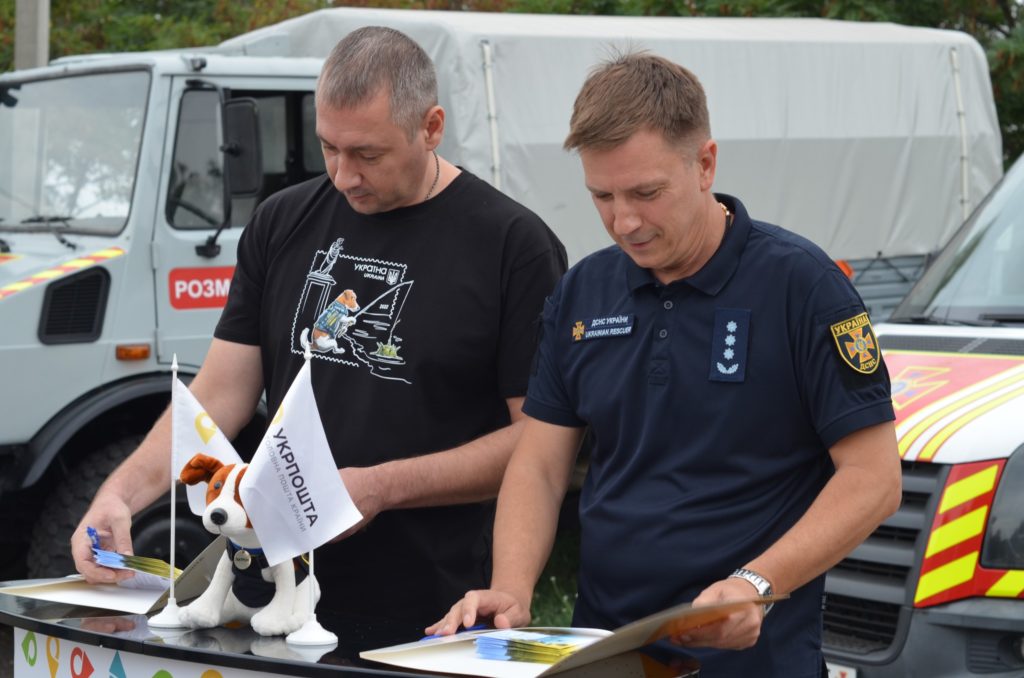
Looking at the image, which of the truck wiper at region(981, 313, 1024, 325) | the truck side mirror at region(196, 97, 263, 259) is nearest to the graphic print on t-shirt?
the truck wiper at region(981, 313, 1024, 325)

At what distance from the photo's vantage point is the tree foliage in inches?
506

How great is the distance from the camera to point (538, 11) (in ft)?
45.3

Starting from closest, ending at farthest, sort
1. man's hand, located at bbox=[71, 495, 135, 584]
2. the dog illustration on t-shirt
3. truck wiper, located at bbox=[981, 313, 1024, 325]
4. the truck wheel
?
man's hand, located at bbox=[71, 495, 135, 584] < the dog illustration on t-shirt < truck wiper, located at bbox=[981, 313, 1024, 325] < the truck wheel

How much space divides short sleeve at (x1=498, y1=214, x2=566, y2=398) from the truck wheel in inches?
125

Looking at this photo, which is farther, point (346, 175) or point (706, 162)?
point (346, 175)

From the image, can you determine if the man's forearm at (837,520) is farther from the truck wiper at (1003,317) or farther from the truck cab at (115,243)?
the truck cab at (115,243)

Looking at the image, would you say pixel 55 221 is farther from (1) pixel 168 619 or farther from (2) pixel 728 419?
(2) pixel 728 419

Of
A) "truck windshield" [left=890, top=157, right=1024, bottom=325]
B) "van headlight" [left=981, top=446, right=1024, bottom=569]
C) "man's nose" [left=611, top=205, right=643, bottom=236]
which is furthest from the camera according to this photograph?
"truck windshield" [left=890, top=157, right=1024, bottom=325]

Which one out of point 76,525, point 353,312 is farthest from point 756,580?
point 76,525

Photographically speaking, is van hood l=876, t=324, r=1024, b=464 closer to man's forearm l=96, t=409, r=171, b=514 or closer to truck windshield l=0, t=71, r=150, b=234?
man's forearm l=96, t=409, r=171, b=514

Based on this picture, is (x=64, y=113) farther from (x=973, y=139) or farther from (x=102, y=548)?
(x=973, y=139)

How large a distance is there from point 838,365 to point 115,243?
173 inches

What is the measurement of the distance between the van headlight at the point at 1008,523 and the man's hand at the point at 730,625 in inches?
74.9

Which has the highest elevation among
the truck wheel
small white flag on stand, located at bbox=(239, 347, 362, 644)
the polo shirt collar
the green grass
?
the polo shirt collar
